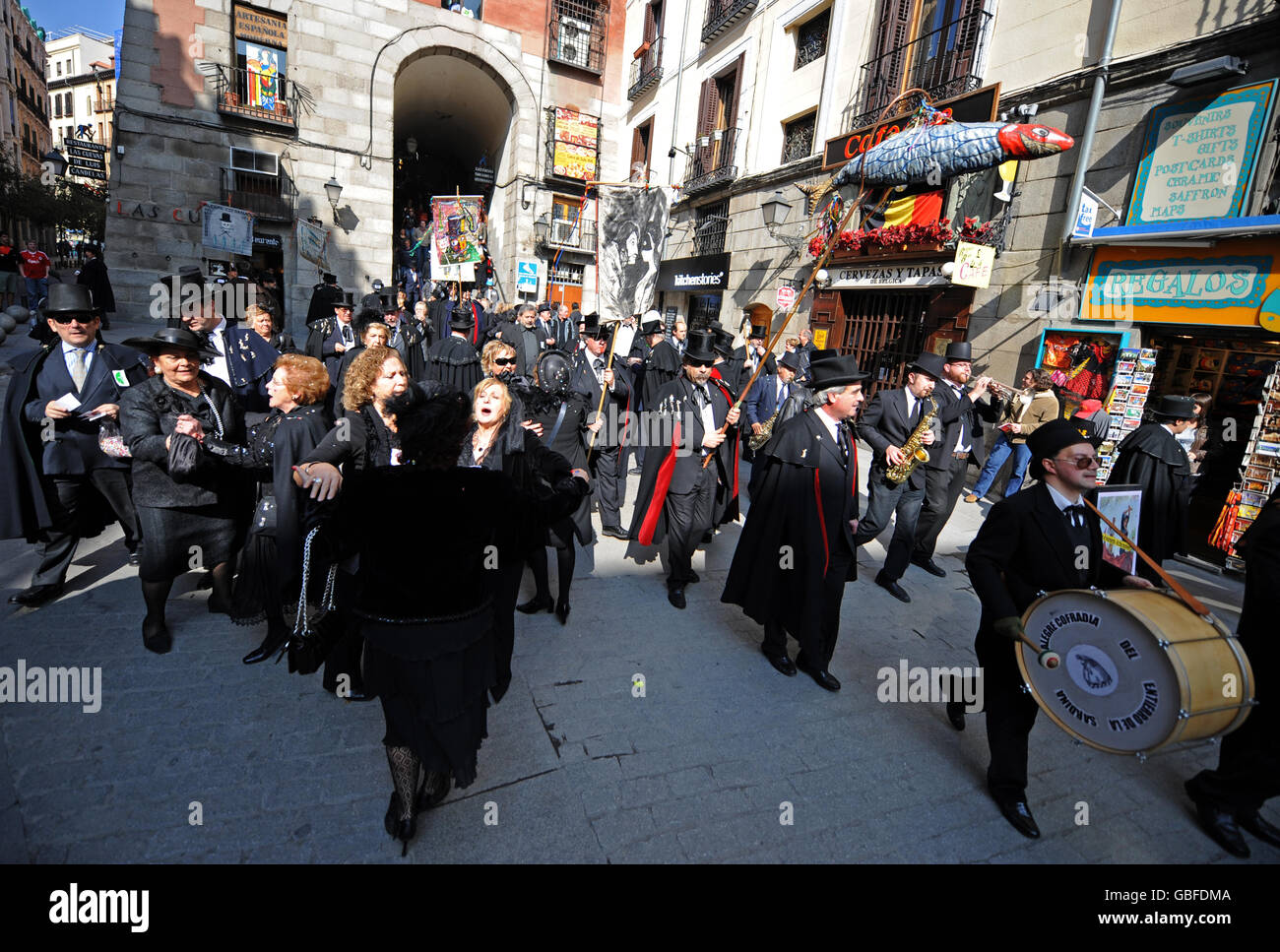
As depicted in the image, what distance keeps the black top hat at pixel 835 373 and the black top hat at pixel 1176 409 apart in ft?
9.81

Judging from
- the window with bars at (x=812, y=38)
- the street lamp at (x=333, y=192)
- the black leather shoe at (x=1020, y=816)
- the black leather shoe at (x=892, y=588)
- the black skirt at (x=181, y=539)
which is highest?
the window with bars at (x=812, y=38)

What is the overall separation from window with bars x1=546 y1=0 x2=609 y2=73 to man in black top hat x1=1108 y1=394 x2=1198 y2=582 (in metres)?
22.3

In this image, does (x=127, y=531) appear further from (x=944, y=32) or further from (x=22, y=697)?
(x=944, y=32)

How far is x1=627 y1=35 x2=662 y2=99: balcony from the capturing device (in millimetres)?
19703

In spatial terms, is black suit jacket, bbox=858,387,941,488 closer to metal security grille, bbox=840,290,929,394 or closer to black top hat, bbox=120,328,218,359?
black top hat, bbox=120,328,218,359

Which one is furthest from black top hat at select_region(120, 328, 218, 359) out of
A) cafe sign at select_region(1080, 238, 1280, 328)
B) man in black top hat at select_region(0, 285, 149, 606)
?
cafe sign at select_region(1080, 238, 1280, 328)

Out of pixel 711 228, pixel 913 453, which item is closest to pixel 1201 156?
pixel 913 453

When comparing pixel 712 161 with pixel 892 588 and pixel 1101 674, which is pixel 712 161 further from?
pixel 1101 674

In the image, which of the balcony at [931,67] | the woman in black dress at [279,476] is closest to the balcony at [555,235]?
the balcony at [931,67]

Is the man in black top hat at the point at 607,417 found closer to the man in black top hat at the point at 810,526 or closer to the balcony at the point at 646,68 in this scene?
the man in black top hat at the point at 810,526

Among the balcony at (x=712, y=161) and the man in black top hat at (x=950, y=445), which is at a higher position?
the balcony at (x=712, y=161)

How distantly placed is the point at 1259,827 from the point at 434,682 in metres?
3.98

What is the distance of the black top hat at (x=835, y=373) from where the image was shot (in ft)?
12.4

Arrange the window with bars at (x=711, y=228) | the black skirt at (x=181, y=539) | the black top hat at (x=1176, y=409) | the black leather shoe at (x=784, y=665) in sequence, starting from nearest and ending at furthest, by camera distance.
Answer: the black skirt at (x=181, y=539) → the black leather shoe at (x=784, y=665) → the black top hat at (x=1176, y=409) → the window with bars at (x=711, y=228)
